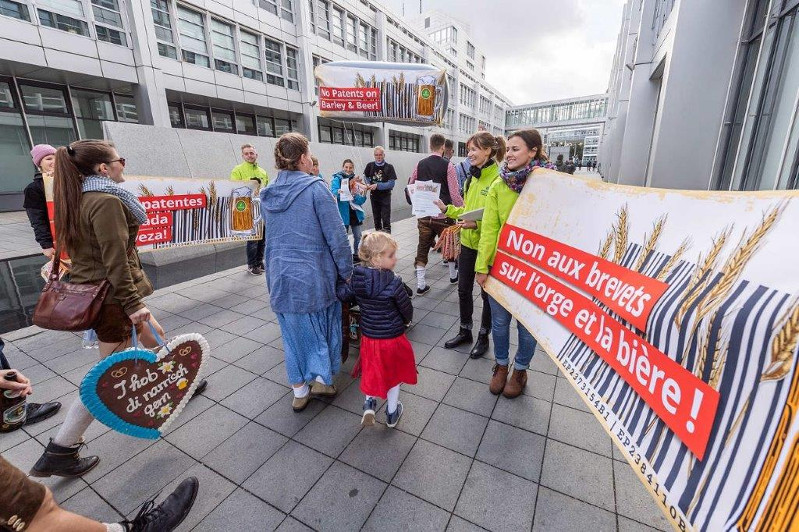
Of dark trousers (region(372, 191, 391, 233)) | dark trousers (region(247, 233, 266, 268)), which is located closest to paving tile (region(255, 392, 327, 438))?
dark trousers (region(247, 233, 266, 268))

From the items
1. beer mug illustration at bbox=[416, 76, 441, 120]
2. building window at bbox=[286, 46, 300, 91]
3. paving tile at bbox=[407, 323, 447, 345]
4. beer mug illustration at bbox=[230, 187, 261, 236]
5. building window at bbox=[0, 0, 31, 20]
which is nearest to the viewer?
paving tile at bbox=[407, 323, 447, 345]

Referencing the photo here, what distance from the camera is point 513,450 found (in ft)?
7.79

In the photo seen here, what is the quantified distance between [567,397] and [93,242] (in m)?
3.54

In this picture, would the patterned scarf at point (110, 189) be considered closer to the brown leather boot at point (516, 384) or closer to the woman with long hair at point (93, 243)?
the woman with long hair at point (93, 243)

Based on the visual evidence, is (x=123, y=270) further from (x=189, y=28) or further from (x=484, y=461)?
(x=189, y=28)

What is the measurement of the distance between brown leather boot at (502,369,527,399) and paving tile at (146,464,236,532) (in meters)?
2.09

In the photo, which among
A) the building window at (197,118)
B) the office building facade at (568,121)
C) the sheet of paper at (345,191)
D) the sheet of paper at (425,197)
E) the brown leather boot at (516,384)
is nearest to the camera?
the brown leather boot at (516,384)

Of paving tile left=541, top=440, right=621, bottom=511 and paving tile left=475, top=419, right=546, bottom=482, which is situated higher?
paving tile left=475, top=419, right=546, bottom=482

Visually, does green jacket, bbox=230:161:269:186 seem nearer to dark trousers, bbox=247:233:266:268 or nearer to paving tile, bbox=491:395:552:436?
dark trousers, bbox=247:233:266:268

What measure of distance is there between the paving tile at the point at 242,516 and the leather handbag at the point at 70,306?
1.29 m

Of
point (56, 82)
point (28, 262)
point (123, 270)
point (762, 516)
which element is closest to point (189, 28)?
point (56, 82)

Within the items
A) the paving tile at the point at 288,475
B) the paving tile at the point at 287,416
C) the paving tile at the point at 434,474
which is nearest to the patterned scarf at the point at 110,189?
the paving tile at the point at 287,416

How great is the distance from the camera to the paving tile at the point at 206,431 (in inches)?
97.0

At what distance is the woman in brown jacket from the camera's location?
2.00 meters
